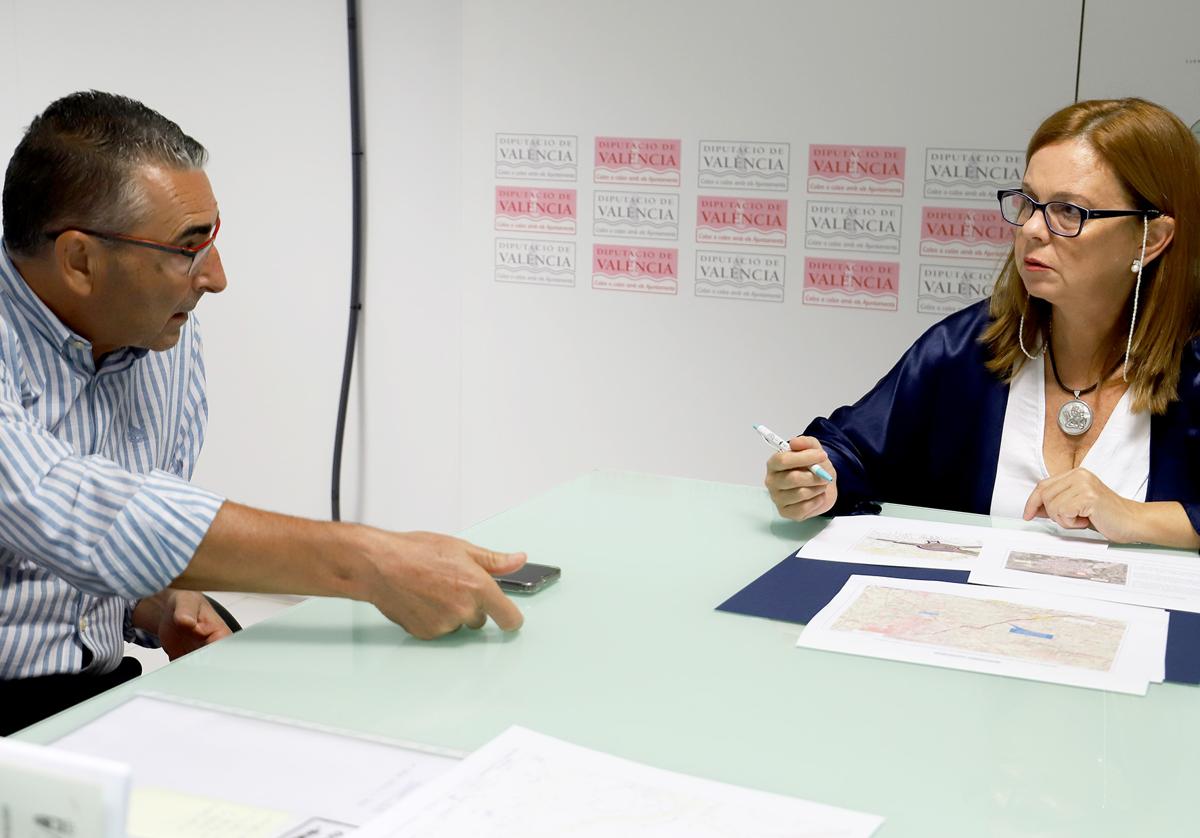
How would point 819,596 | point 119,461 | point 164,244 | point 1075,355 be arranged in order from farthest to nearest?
point 1075,355 < point 119,461 < point 164,244 < point 819,596

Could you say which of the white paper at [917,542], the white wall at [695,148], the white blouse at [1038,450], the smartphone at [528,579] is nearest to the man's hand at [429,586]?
the smartphone at [528,579]

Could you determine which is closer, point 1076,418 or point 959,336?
point 1076,418

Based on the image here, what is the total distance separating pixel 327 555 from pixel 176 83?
2.83 m

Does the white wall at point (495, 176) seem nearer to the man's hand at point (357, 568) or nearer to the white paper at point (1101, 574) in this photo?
the white paper at point (1101, 574)

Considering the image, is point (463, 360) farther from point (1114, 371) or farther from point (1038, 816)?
point (1038, 816)

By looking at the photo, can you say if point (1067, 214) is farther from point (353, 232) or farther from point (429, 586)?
point (353, 232)

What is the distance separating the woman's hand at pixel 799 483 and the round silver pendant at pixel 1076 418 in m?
0.46

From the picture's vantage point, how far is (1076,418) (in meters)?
1.99

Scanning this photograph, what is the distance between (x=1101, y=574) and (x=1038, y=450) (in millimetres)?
472

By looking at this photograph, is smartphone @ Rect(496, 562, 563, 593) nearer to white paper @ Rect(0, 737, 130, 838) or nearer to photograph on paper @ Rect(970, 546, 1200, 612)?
photograph on paper @ Rect(970, 546, 1200, 612)

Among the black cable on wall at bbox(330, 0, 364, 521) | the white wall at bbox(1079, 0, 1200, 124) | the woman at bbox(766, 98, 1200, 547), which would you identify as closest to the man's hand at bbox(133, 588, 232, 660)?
the woman at bbox(766, 98, 1200, 547)

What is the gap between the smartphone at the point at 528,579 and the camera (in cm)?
148

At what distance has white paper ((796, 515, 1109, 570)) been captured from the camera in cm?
162

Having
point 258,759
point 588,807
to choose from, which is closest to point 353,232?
point 258,759
